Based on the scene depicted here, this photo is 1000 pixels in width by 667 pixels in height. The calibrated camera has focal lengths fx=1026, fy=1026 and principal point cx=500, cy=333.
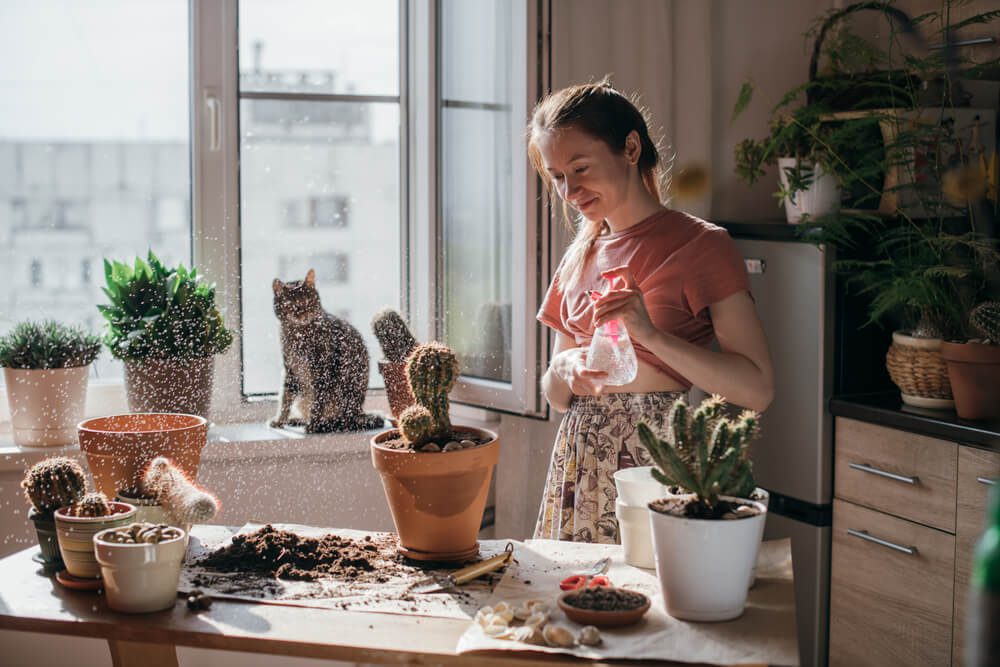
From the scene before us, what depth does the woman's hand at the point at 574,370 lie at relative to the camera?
1.82 metres

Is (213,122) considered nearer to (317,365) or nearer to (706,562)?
(317,365)

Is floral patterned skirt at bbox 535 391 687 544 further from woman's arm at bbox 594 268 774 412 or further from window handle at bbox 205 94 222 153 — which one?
window handle at bbox 205 94 222 153

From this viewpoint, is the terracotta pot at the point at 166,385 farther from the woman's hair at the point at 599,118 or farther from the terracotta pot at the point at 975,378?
the terracotta pot at the point at 975,378

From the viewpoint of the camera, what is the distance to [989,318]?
6.97 feet

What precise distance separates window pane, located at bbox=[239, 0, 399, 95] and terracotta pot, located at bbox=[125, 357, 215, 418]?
32.4 inches

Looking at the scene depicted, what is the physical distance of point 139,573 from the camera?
1253 mm

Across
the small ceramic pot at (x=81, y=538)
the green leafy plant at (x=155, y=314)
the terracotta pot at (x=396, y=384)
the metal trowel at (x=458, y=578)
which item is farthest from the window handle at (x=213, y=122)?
the metal trowel at (x=458, y=578)

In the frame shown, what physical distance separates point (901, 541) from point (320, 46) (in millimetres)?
1982

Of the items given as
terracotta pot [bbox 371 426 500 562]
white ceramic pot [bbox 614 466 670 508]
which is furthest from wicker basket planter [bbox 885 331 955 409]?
terracotta pot [bbox 371 426 500 562]

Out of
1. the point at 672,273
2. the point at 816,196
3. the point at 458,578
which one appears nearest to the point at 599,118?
the point at 672,273

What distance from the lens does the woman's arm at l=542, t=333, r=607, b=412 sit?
1844mm

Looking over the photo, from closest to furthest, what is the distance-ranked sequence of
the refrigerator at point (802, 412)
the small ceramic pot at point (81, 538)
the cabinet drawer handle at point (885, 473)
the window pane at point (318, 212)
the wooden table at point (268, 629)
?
the wooden table at point (268, 629) → the small ceramic pot at point (81, 538) → the cabinet drawer handle at point (885, 473) → the refrigerator at point (802, 412) → the window pane at point (318, 212)

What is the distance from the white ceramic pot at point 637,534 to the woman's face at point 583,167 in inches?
25.7

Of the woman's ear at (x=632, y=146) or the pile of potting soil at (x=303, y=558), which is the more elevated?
the woman's ear at (x=632, y=146)
